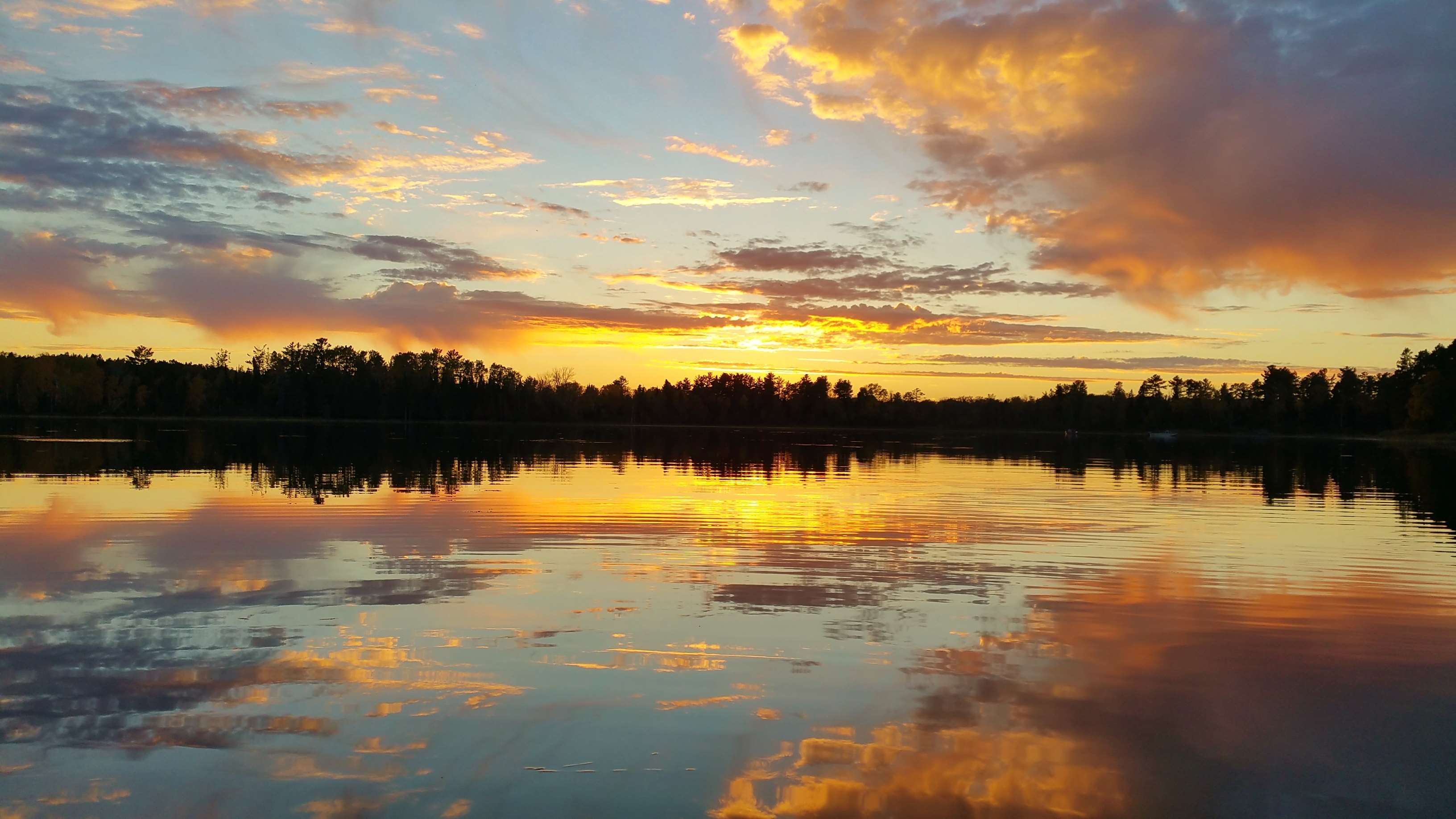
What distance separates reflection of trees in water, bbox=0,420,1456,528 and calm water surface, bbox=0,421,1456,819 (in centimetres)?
991

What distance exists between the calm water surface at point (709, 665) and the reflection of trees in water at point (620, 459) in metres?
9.91

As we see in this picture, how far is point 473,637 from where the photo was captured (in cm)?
1012

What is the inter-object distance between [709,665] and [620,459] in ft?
144

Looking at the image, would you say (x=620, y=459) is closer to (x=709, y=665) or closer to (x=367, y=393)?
(x=709, y=665)

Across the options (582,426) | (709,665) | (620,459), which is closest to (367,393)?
(582,426)

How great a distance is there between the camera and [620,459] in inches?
2079

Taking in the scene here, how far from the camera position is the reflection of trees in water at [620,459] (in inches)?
1325

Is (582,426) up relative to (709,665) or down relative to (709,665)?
up

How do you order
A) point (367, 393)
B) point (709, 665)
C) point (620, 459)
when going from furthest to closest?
point (367, 393) → point (620, 459) → point (709, 665)

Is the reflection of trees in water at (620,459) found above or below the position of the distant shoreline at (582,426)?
below

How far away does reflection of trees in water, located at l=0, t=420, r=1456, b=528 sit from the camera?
33.7 meters

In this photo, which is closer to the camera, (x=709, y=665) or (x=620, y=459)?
(x=709, y=665)

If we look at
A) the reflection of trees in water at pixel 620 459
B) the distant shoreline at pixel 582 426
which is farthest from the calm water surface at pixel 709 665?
the distant shoreline at pixel 582 426

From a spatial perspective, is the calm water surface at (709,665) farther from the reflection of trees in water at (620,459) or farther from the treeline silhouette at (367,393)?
the treeline silhouette at (367,393)
